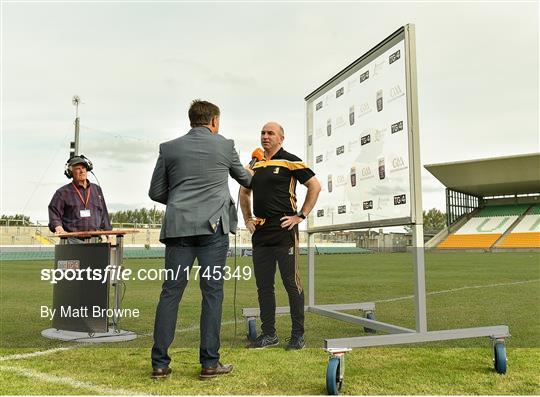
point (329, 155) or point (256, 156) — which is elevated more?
point (329, 155)

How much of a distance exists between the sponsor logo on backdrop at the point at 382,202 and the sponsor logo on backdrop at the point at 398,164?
291mm

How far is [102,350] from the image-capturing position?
15.5 ft

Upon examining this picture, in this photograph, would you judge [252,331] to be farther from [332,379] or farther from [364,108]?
[364,108]

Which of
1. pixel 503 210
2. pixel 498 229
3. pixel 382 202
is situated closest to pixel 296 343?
pixel 382 202

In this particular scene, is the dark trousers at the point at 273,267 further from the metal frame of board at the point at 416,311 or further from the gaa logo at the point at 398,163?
the gaa logo at the point at 398,163

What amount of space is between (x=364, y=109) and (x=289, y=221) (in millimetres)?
1571

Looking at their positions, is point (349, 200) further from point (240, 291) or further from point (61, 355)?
point (240, 291)

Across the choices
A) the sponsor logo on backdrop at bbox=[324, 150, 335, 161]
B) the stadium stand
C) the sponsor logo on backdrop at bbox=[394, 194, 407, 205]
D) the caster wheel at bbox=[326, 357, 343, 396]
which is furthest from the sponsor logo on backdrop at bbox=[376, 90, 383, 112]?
the stadium stand

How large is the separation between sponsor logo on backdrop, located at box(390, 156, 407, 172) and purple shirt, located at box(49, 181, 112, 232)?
10.5 feet

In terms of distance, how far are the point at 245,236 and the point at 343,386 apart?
44.1 m

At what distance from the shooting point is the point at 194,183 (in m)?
3.76

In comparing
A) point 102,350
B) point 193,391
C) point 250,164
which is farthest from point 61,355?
point 250,164

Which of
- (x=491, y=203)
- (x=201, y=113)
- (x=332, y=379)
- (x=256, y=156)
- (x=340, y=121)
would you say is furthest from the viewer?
(x=491, y=203)

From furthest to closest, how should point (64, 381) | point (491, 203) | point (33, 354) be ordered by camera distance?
point (491, 203)
point (33, 354)
point (64, 381)
